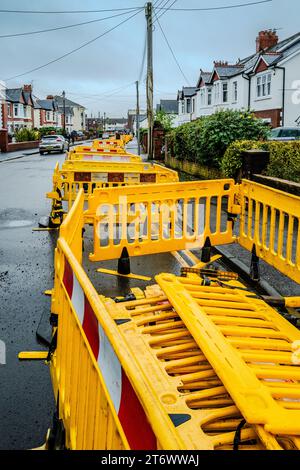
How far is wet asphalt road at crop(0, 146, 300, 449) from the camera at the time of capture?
3352 millimetres

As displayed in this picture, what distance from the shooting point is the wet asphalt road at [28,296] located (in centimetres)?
335

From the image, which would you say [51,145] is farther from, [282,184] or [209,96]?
[282,184]

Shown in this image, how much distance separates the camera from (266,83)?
3612cm

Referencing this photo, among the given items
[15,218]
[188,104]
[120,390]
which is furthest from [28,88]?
[120,390]

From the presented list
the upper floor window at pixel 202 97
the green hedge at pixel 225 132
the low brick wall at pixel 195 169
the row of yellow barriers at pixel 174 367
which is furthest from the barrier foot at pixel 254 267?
the upper floor window at pixel 202 97

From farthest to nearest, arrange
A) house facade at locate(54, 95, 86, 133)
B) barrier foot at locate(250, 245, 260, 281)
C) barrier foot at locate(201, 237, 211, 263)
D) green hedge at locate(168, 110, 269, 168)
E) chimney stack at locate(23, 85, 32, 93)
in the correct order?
1. house facade at locate(54, 95, 86, 133)
2. chimney stack at locate(23, 85, 32, 93)
3. green hedge at locate(168, 110, 269, 168)
4. barrier foot at locate(201, 237, 211, 263)
5. barrier foot at locate(250, 245, 260, 281)

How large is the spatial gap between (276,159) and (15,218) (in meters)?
6.44

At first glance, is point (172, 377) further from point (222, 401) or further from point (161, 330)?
point (161, 330)

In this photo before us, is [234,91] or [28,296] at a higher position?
[234,91]

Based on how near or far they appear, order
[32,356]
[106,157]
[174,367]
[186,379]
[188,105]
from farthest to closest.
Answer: [188,105], [106,157], [32,356], [174,367], [186,379]

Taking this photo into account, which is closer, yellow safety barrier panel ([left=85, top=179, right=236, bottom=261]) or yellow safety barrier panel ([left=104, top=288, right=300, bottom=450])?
yellow safety barrier panel ([left=104, top=288, right=300, bottom=450])

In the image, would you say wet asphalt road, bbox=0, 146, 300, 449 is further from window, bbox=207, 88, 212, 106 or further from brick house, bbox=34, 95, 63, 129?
brick house, bbox=34, 95, 63, 129

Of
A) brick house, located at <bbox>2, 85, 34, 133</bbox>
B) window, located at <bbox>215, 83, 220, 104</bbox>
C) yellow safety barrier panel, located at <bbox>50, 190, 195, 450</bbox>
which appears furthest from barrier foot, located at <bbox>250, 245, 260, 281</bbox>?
brick house, located at <bbox>2, 85, 34, 133</bbox>
